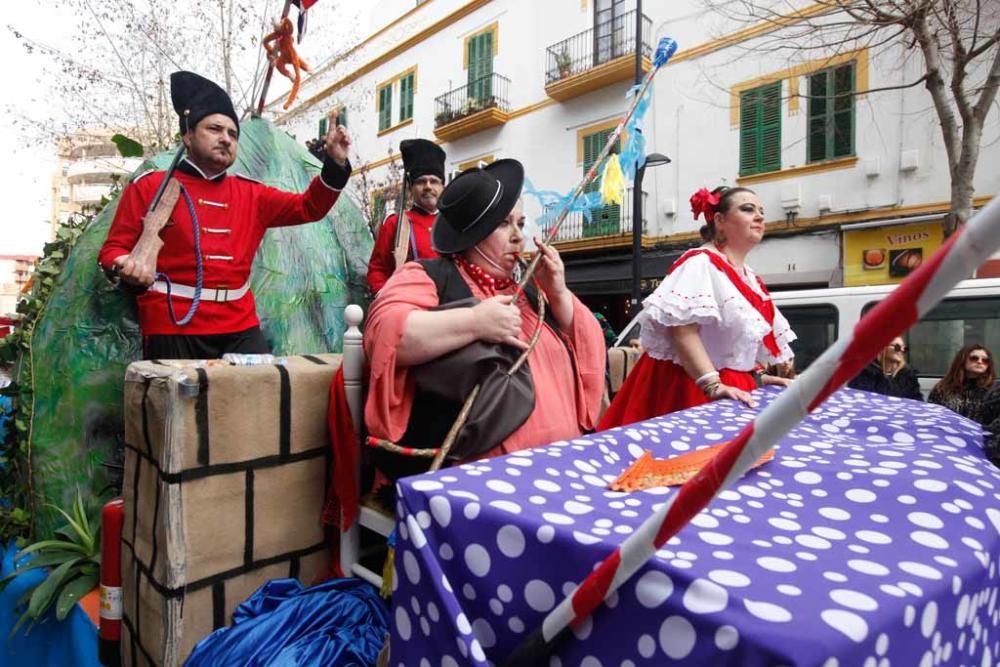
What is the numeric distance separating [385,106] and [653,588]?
54.7ft

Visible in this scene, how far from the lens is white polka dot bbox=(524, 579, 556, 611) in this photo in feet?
1.98

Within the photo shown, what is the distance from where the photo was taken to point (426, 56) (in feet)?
48.0

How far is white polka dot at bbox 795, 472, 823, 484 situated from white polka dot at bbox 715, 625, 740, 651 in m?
0.39

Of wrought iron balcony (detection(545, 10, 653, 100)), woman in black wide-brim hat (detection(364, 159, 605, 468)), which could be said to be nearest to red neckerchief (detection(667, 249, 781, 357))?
woman in black wide-brim hat (detection(364, 159, 605, 468))

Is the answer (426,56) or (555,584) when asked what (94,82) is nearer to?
(555,584)

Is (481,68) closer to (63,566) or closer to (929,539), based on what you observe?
(63,566)

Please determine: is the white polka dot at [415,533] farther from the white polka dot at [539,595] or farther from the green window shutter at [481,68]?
the green window shutter at [481,68]

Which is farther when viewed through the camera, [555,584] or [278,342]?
[278,342]

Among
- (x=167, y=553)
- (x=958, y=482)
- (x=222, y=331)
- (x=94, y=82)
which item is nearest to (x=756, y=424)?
(x=958, y=482)

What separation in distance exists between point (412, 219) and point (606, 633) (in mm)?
2849

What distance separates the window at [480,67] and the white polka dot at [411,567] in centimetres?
1339

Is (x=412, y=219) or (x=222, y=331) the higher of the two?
(x=412, y=219)

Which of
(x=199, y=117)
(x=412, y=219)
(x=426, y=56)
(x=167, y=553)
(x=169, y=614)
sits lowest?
(x=169, y=614)

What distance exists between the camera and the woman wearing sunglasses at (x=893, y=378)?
4215 millimetres
